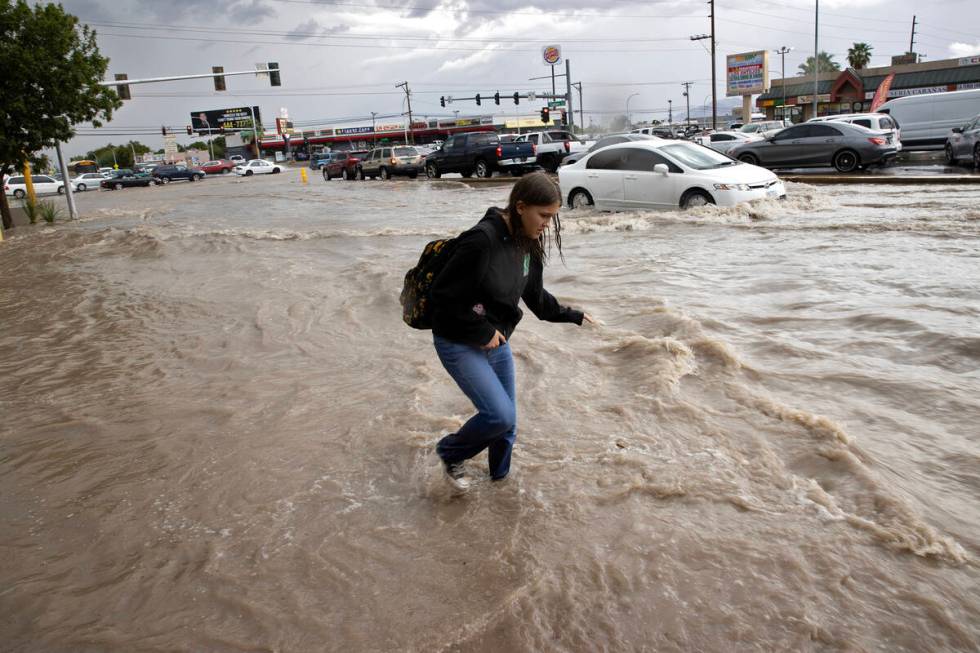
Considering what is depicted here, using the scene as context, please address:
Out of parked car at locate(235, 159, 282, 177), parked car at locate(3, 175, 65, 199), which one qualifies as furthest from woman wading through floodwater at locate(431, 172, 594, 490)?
parked car at locate(235, 159, 282, 177)

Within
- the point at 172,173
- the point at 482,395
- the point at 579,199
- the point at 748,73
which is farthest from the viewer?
the point at 748,73

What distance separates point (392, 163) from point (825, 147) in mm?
20313

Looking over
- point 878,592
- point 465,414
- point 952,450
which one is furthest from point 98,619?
point 952,450

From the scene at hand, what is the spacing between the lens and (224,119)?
102188 mm

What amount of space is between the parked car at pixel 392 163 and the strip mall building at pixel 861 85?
105 ft

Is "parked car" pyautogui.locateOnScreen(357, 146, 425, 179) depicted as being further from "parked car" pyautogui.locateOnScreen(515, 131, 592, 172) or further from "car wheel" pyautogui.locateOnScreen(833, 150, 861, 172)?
"car wheel" pyautogui.locateOnScreen(833, 150, 861, 172)

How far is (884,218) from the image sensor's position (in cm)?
1163

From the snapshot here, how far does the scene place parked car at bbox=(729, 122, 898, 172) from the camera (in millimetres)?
17938

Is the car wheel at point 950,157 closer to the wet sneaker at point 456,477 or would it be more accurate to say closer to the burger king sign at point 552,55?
the wet sneaker at point 456,477

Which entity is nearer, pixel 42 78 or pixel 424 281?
pixel 424 281

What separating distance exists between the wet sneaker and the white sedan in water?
968cm

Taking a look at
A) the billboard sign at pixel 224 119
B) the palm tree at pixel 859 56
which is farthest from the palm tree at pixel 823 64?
the billboard sign at pixel 224 119

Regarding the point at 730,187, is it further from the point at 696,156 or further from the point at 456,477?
the point at 456,477

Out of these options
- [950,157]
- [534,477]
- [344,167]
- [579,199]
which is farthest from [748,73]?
[534,477]
